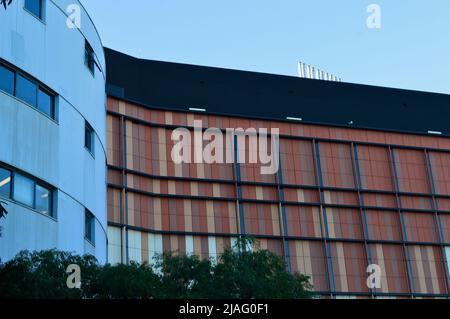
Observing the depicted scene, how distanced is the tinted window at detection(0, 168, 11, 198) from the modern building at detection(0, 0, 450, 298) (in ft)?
98.8

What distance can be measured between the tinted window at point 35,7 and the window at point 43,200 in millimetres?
7888

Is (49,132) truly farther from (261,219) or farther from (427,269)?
(427,269)

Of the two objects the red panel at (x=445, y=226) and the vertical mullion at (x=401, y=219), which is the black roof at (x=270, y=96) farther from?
the red panel at (x=445, y=226)

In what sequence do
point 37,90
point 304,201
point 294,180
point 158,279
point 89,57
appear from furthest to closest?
point 294,180 → point 304,201 → point 89,57 → point 37,90 → point 158,279

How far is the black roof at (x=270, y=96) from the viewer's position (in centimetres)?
7456

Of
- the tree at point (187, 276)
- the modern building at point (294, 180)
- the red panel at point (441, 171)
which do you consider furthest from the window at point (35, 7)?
the red panel at point (441, 171)

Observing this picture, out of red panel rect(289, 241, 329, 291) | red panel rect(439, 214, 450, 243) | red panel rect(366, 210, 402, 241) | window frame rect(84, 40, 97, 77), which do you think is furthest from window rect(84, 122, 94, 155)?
red panel rect(439, 214, 450, 243)

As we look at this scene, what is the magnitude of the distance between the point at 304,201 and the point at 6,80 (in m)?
44.9

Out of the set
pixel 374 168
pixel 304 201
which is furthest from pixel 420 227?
pixel 304 201

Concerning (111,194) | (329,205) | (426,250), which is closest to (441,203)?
(426,250)

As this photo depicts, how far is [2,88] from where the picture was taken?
3431 centimetres

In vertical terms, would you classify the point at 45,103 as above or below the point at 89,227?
above

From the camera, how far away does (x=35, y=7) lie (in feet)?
124

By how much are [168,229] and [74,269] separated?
42.6 metres
